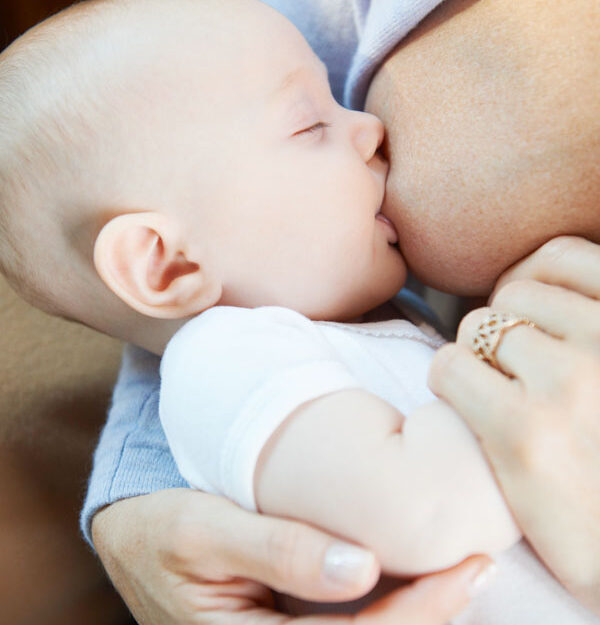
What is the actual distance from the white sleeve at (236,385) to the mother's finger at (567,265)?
0.26 m

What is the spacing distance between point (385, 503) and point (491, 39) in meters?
0.56

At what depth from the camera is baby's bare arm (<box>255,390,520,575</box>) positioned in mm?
608

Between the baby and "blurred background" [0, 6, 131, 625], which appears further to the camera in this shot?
"blurred background" [0, 6, 131, 625]

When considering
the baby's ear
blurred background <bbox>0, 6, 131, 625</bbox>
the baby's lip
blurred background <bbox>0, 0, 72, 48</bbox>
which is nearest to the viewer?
the baby's ear

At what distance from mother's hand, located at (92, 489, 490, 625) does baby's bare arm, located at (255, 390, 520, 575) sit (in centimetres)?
2

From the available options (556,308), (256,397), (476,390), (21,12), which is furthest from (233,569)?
(21,12)

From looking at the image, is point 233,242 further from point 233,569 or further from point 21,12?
point 21,12

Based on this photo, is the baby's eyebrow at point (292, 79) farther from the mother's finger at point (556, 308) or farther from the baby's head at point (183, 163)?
the mother's finger at point (556, 308)

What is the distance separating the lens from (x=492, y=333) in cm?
69

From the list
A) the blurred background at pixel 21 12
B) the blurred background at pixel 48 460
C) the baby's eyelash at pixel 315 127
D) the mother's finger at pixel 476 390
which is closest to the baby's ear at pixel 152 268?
the baby's eyelash at pixel 315 127

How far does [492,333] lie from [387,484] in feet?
0.65

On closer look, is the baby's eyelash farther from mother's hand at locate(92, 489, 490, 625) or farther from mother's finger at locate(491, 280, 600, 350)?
mother's hand at locate(92, 489, 490, 625)

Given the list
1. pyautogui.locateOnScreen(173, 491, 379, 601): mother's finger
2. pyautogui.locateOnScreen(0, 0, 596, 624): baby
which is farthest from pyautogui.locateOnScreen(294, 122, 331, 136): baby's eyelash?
pyautogui.locateOnScreen(173, 491, 379, 601): mother's finger

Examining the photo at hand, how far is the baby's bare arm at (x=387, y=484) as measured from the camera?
2.00 feet
